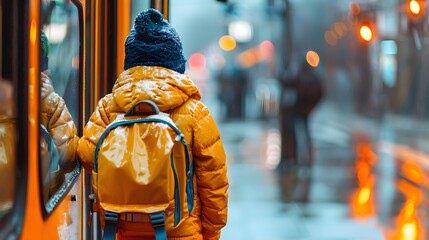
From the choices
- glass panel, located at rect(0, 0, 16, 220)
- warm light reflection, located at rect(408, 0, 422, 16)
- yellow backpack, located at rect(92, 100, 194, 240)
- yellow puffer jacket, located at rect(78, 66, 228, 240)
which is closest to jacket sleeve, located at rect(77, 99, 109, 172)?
yellow puffer jacket, located at rect(78, 66, 228, 240)

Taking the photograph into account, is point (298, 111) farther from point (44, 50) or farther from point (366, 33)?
point (44, 50)

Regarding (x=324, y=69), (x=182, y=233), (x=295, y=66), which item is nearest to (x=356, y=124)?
(x=324, y=69)

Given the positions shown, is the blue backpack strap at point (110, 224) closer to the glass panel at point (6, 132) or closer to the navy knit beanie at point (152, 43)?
the glass panel at point (6, 132)

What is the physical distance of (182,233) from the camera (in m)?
3.41

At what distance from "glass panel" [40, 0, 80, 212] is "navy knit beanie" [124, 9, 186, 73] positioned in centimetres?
30

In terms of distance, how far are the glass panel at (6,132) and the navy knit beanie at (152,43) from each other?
98 cm

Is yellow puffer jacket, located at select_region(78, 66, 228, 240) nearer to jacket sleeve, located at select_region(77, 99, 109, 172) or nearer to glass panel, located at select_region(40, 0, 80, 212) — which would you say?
jacket sleeve, located at select_region(77, 99, 109, 172)

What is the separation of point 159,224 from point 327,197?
7904mm

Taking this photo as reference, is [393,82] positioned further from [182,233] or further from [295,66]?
[182,233]

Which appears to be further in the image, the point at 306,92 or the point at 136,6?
the point at 306,92

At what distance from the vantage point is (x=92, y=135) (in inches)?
135

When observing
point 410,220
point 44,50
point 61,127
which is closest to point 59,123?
point 61,127

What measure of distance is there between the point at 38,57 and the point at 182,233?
38.4 inches

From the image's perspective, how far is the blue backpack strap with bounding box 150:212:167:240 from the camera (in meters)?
3.15
